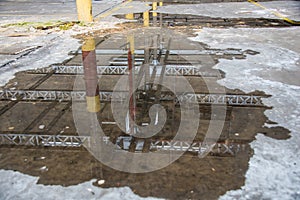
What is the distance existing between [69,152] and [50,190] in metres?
0.57

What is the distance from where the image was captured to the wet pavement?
2.80m

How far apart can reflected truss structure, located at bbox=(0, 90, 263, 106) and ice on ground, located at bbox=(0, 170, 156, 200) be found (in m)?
1.77

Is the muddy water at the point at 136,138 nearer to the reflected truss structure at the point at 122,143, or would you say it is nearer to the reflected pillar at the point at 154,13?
the reflected truss structure at the point at 122,143

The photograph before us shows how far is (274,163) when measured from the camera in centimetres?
292

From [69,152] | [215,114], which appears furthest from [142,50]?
[69,152]

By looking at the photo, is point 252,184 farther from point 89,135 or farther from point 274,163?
point 89,135

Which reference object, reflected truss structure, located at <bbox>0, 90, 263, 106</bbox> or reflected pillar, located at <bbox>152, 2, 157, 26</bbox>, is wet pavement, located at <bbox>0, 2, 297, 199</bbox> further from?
reflected pillar, located at <bbox>152, 2, 157, 26</bbox>

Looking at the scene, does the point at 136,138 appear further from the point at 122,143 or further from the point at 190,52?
the point at 190,52

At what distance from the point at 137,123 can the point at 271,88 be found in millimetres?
2058

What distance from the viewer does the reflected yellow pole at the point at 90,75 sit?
4204 millimetres

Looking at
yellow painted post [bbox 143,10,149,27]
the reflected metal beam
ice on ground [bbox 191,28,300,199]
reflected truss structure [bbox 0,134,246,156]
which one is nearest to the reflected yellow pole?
the reflected metal beam

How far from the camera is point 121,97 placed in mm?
4383

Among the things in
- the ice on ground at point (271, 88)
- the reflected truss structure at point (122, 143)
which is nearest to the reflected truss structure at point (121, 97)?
the ice on ground at point (271, 88)

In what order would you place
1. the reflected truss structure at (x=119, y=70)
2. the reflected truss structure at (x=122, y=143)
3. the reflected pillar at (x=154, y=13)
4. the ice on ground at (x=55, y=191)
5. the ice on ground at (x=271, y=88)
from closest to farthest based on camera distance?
the ice on ground at (x=55, y=191), the ice on ground at (x=271, y=88), the reflected truss structure at (x=122, y=143), the reflected truss structure at (x=119, y=70), the reflected pillar at (x=154, y=13)
